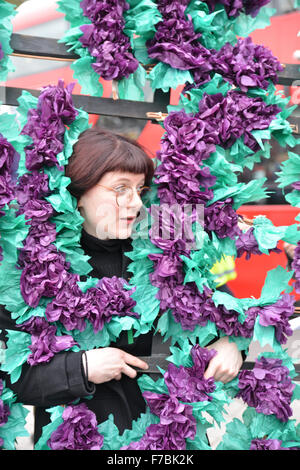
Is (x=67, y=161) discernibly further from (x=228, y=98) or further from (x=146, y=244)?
(x=228, y=98)

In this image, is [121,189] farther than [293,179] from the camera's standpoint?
No

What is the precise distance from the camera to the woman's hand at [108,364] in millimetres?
1509

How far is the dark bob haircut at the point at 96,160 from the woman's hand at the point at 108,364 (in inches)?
19.4

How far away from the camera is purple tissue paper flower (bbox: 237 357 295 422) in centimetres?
159

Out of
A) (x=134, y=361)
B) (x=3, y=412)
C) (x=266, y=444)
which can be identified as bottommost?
(x=266, y=444)

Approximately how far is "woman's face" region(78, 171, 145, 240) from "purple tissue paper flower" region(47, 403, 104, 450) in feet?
1.74

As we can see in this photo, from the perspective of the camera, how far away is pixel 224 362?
5.28 feet

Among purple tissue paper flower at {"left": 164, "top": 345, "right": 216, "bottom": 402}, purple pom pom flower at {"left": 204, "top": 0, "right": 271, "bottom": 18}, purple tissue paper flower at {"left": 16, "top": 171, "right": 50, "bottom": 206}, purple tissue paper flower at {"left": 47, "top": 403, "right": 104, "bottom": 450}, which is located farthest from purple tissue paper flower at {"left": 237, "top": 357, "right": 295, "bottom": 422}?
purple pom pom flower at {"left": 204, "top": 0, "right": 271, "bottom": 18}

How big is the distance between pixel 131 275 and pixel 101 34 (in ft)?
2.45

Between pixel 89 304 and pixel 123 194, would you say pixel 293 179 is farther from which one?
pixel 89 304

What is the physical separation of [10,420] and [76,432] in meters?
0.21

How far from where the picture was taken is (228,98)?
1629 millimetres

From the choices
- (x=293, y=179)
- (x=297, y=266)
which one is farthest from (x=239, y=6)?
(x=297, y=266)
